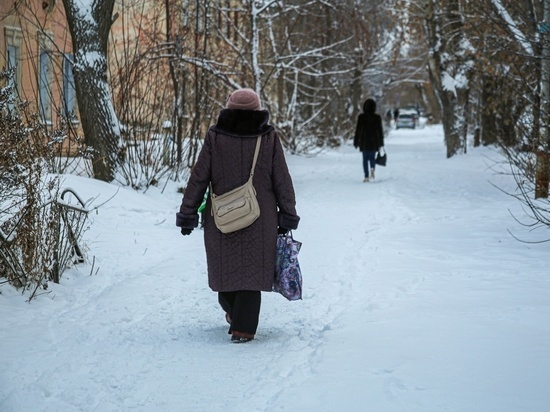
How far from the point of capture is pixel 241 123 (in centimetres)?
577

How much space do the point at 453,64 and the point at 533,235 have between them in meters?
17.6

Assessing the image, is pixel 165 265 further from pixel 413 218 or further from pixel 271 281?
pixel 413 218

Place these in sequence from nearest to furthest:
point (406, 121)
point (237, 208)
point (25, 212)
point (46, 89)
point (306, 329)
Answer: point (237, 208) → point (306, 329) → point (25, 212) → point (46, 89) → point (406, 121)

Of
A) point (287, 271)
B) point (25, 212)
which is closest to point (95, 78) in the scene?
point (25, 212)

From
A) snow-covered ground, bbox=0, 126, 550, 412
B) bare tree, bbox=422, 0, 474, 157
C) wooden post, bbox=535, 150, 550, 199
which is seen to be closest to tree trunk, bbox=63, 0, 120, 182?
snow-covered ground, bbox=0, 126, 550, 412

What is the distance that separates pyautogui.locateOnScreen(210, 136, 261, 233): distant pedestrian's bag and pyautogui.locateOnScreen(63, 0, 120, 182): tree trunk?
21.0 feet

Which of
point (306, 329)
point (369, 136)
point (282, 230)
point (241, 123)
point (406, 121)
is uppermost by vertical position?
point (241, 123)

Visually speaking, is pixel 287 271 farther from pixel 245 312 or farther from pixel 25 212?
pixel 25 212

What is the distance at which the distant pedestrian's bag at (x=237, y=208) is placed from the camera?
5672mm

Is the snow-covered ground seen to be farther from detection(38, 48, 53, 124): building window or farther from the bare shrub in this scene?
detection(38, 48, 53, 124): building window

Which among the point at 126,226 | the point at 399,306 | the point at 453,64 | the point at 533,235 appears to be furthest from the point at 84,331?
the point at 453,64

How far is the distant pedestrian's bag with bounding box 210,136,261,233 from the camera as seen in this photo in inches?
223

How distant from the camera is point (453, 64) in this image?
27141 mm

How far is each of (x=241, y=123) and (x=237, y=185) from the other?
0.41 m
